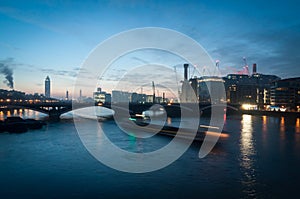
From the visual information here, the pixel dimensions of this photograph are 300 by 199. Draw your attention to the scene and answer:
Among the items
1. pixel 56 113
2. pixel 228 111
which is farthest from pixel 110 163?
pixel 228 111

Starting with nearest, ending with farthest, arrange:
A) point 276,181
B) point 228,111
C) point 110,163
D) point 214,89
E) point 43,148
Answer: point 276,181 < point 110,163 < point 43,148 < point 228,111 < point 214,89

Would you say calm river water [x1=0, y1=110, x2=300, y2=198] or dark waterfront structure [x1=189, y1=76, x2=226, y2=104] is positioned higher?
dark waterfront structure [x1=189, y1=76, x2=226, y2=104]

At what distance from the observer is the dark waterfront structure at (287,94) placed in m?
77.1

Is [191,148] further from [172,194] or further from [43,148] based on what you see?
[43,148]

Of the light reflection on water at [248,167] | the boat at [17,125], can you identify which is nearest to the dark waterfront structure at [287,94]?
the light reflection on water at [248,167]

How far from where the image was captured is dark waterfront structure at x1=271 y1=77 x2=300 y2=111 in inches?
3036

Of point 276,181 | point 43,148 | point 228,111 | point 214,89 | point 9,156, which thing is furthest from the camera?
point 214,89

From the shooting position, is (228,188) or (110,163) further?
(110,163)

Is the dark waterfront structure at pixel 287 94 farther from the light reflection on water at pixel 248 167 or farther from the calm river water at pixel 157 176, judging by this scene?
the calm river water at pixel 157 176

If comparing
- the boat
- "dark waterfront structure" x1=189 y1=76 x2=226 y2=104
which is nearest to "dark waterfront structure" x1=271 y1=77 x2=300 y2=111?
"dark waterfront structure" x1=189 y1=76 x2=226 y2=104

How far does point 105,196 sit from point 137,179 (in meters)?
2.58

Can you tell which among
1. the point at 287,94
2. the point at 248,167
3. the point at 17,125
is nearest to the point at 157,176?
the point at 248,167

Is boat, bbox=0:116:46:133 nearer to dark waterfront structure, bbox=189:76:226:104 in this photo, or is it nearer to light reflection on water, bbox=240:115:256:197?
light reflection on water, bbox=240:115:256:197

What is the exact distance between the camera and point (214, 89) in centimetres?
13600
